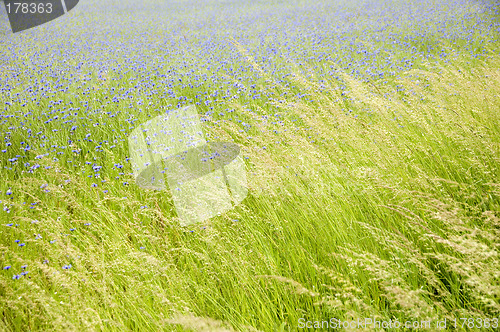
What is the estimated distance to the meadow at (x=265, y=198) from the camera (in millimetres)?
1534

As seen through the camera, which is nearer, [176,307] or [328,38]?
[176,307]

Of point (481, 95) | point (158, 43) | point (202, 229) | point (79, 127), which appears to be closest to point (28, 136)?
point (79, 127)

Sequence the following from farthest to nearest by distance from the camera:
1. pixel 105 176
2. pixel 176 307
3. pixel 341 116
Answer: pixel 105 176
pixel 341 116
pixel 176 307

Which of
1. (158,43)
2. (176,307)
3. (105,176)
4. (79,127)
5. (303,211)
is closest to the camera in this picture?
(176,307)

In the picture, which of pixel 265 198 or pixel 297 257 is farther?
pixel 265 198

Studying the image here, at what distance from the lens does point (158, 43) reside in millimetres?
9750

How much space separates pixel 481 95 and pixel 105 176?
324 centimetres

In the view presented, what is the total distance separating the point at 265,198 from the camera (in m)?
2.29

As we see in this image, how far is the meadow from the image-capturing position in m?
1.53

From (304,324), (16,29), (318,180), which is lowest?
(304,324)

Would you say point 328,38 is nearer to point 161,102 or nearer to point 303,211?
point 161,102

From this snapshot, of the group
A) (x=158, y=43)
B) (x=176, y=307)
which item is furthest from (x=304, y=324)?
(x=158, y=43)

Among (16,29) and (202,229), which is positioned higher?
(16,29)

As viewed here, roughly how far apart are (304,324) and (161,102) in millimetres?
3861
